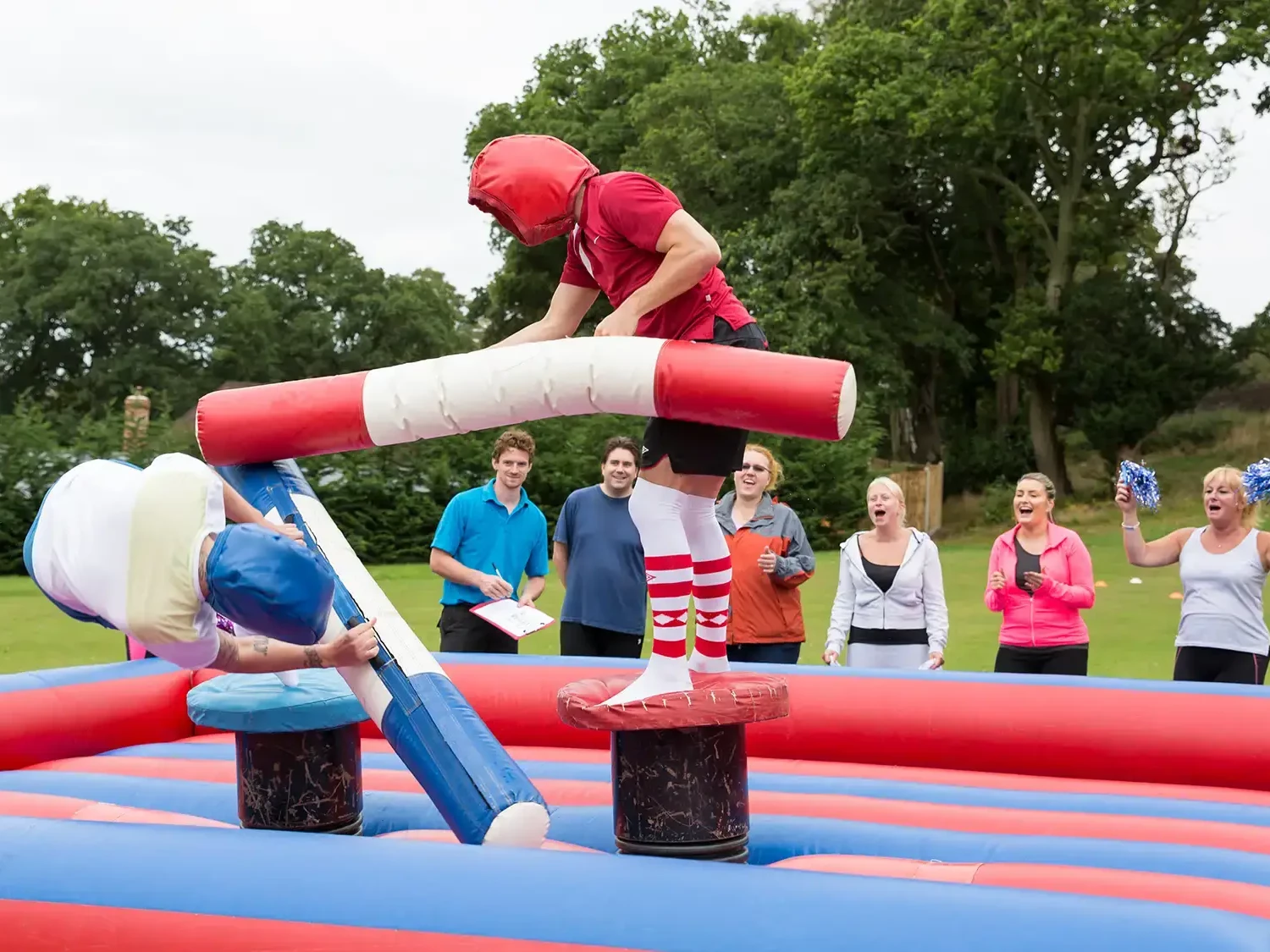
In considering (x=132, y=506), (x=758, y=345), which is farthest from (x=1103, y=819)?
(x=132, y=506)

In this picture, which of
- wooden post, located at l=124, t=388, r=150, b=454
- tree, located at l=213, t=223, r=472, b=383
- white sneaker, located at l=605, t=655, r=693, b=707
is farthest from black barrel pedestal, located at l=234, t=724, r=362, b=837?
tree, located at l=213, t=223, r=472, b=383

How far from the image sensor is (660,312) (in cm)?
321

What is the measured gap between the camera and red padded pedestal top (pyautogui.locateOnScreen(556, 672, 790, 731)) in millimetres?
2943

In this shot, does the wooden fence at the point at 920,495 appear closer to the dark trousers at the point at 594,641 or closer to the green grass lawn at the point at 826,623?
the green grass lawn at the point at 826,623

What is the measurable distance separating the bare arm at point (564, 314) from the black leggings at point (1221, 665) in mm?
2675

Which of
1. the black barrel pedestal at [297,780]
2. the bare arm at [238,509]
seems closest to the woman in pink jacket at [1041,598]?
the black barrel pedestal at [297,780]

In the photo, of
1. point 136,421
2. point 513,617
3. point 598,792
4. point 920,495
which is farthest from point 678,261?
point 920,495

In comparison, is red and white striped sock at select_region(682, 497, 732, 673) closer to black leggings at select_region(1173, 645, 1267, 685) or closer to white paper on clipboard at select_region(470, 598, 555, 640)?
white paper on clipboard at select_region(470, 598, 555, 640)

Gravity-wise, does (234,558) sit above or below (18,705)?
above

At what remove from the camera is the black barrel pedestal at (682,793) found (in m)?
Result: 3.03

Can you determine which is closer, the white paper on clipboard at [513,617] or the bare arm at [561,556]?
the white paper on clipboard at [513,617]

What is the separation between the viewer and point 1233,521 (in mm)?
4945

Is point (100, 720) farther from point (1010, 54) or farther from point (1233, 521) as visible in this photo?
point (1010, 54)

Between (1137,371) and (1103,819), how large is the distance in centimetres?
2237
